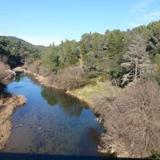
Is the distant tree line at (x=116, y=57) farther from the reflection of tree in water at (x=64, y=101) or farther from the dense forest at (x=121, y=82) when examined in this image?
the reflection of tree in water at (x=64, y=101)

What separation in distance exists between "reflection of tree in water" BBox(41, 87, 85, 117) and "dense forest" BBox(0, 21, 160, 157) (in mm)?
2617

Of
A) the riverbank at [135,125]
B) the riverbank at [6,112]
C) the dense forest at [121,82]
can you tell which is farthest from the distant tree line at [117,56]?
the riverbank at [135,125]

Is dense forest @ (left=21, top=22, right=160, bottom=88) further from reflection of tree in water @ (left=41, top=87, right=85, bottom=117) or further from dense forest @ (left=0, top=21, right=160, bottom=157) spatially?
reflection of tree in water @ (left=41, top=87, right=85, bottom=117)

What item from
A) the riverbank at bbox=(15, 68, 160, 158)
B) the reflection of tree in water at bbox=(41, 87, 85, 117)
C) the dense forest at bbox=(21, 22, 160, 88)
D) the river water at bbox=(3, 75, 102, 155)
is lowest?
the river water at bbox=(3, 75, 102, 155)

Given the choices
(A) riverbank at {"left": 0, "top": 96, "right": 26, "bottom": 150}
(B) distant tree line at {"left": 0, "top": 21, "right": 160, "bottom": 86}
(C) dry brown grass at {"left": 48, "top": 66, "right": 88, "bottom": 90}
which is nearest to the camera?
(A) riverbank at {"left": 0, "top": 96, "right": 26, "bottom": 150}

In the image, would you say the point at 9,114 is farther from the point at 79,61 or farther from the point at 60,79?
the point at 79,61

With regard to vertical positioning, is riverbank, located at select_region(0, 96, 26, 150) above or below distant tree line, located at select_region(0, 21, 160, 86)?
below

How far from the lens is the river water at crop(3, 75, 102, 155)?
1264 inches

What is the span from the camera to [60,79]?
243 ft

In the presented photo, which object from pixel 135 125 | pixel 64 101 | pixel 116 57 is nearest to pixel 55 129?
pixel 135 125

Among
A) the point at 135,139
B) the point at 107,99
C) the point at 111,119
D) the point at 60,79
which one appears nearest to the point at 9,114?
the point at 107,99

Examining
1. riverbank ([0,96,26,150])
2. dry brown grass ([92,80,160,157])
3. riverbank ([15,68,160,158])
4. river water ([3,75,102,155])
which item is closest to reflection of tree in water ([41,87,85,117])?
river water ([3,75,102,155])

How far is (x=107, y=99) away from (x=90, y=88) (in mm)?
24892

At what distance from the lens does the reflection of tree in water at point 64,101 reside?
51.0 metres
